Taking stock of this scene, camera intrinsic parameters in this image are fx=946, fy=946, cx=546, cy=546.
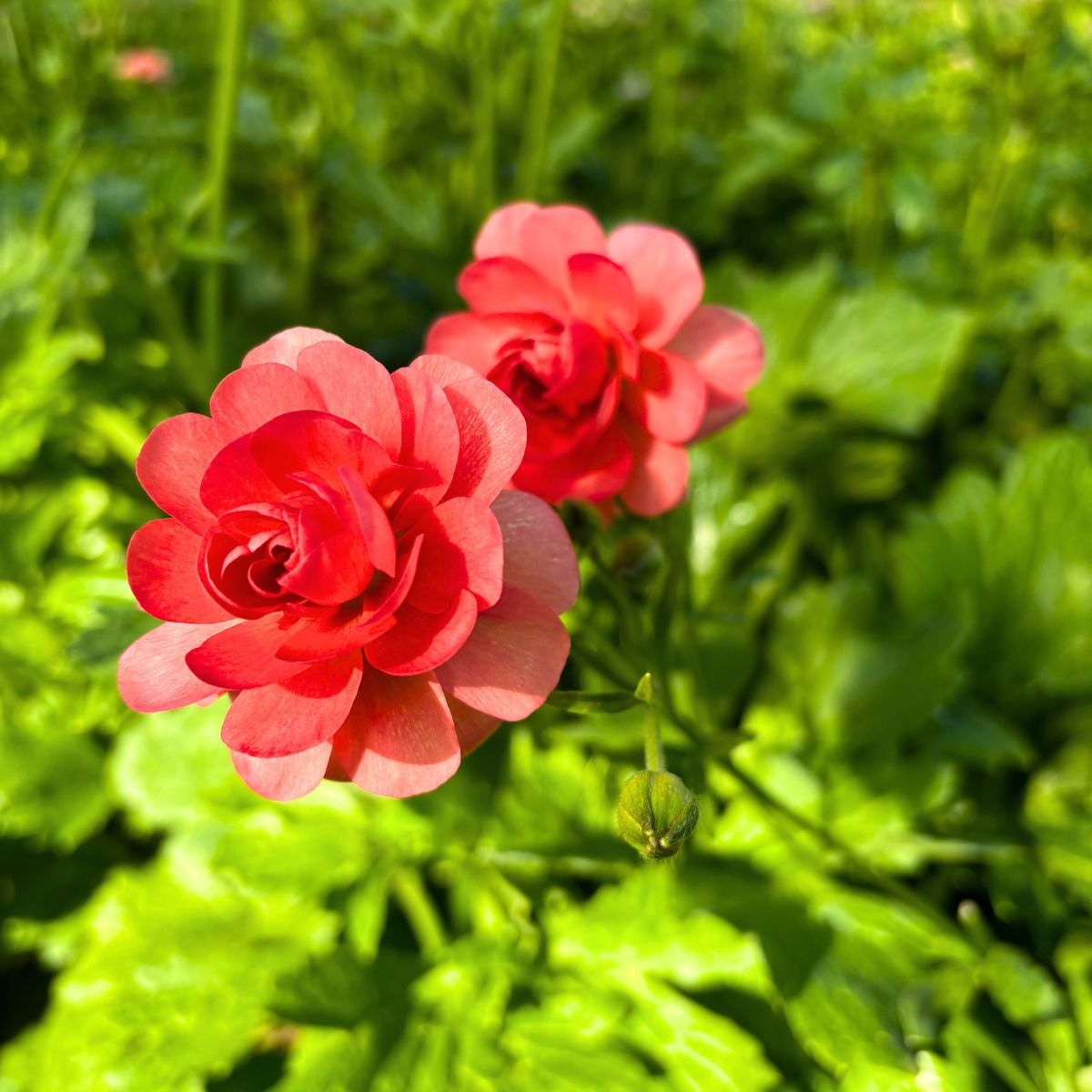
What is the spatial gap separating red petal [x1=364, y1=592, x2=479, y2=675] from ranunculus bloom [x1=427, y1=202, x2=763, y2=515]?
0.61 feet

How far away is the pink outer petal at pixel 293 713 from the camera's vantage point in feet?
1.83

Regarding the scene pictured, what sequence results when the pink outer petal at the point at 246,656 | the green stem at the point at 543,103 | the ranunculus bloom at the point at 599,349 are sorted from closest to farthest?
the pink outer petal at the point at 246,656
the ranunculus bloom at the point at 599,349
the green stem at the point at 543,103

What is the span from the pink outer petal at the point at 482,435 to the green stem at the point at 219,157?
0.97 meters

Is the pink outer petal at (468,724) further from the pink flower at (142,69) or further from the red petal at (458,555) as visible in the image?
the pink flower at (142,69)

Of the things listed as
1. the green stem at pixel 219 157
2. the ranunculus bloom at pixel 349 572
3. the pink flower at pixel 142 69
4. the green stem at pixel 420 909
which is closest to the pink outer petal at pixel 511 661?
the ranunculus bloom at pixel 349 572

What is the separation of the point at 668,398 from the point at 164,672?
0.43 metres

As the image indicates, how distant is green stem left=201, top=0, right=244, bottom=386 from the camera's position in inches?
54.7

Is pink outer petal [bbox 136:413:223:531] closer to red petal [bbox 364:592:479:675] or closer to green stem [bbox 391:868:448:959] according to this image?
red petal [bbox 364:592:479:675]

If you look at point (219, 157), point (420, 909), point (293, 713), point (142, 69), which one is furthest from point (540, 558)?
point (142, 69)

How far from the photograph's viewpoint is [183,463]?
23.8 inches

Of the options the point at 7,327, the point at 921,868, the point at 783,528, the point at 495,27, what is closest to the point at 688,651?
the point at 921,868

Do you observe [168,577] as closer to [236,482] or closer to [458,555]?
[236,482]

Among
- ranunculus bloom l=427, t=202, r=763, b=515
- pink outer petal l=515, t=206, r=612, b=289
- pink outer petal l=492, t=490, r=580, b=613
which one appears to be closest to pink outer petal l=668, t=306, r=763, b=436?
ranunculus bloom l=427, t=202, r=763, b=515

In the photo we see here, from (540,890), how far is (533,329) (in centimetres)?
82
